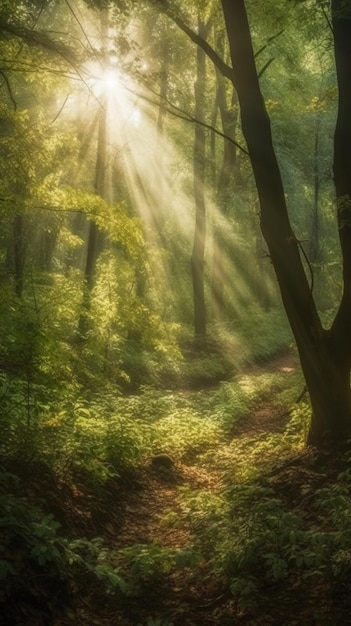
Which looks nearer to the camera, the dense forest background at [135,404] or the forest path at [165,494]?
the dense forest background at [135,404]

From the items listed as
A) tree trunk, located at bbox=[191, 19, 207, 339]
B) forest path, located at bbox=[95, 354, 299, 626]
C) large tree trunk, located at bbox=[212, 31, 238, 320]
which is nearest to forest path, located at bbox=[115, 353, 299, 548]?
forest path, located at bbox=[95, 354, 299, 626]

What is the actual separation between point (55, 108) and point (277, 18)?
56.3ft

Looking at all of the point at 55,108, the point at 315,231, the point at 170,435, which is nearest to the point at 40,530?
the point at 170,435

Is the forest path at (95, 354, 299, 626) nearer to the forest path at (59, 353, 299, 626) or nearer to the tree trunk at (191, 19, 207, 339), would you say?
the forest path at (59, 353, 299, 626)

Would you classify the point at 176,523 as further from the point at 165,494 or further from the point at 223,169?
the point at 223,169

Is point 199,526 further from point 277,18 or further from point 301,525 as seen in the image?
point 277,18

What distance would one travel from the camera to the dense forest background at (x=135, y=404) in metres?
4.72

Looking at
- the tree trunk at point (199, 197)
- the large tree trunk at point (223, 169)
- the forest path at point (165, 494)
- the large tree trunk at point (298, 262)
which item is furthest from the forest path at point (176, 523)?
the large tree trunk at point (223, 169)

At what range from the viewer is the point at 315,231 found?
3141cm

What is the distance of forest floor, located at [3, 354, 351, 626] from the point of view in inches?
176

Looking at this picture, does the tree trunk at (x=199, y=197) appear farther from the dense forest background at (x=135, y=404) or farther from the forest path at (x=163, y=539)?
the forest path at (x=163, y=539)

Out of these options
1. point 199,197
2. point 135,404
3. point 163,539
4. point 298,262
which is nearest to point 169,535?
point 163,539

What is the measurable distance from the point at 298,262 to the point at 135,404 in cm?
539

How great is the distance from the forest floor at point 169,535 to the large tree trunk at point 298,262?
0.82 meters
